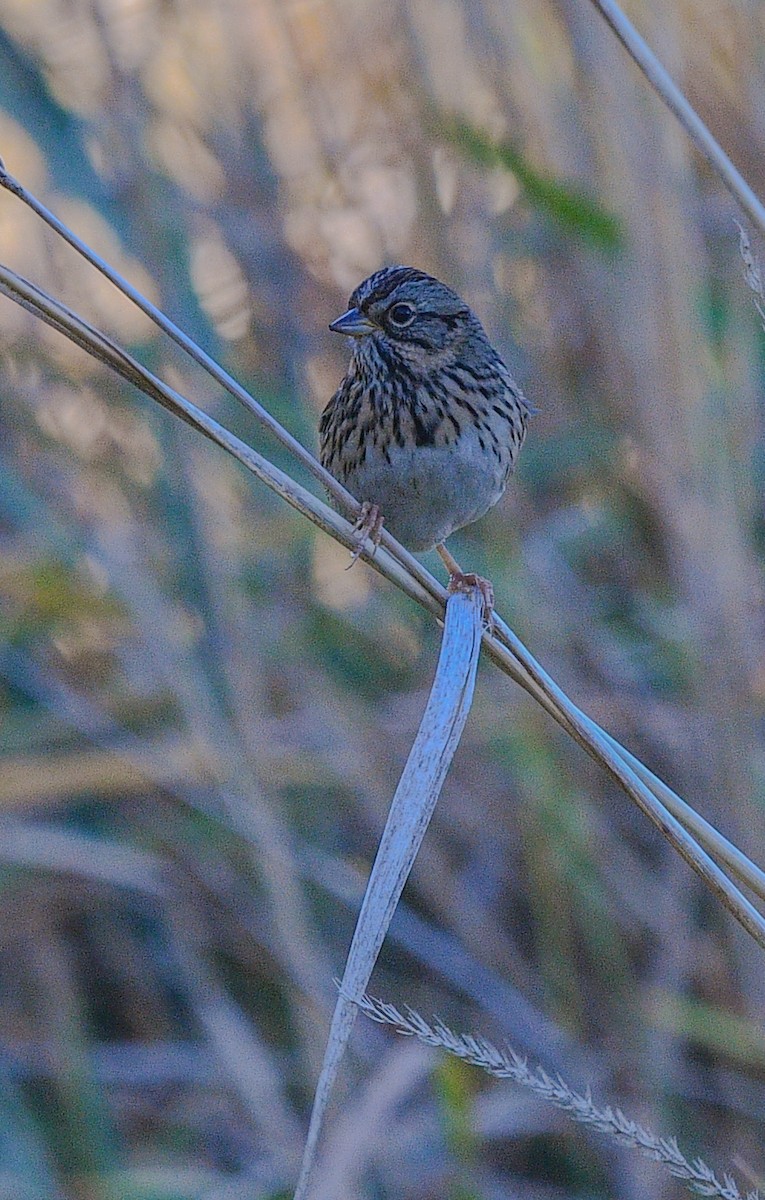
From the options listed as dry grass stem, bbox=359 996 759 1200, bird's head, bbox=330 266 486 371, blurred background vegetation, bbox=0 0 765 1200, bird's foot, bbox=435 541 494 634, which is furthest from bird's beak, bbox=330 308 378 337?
dry grass stem, bbox=359 996 759 1200

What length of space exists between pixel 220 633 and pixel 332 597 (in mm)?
354

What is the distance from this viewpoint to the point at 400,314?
2.38 m

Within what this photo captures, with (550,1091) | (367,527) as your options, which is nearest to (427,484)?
(367,527)

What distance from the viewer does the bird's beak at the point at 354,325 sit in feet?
7.67

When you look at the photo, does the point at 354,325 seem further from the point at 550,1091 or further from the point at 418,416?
the point at 550,1091

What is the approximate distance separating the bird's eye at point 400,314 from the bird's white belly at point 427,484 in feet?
0.70

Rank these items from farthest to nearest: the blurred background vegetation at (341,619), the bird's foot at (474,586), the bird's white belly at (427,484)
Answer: the blurred background vegetation at (341,619), the bird's white belly at (427,484), the bird's foot at (474,586)

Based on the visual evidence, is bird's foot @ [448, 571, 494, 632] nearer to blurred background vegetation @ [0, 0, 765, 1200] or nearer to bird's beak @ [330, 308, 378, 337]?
bird's beak @ [330, 308, 378, 337]

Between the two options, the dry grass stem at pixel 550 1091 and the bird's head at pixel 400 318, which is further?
the bird's head at pixel 400 318

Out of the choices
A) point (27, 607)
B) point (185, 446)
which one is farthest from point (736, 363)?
point (27, 607)

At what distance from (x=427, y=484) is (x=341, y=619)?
961mm

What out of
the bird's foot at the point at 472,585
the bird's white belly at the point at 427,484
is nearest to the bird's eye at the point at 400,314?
the bird's white belly at the point at 427,484

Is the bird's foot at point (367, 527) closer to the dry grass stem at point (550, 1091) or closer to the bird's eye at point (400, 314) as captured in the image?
the bird's eye at point (400, 314)

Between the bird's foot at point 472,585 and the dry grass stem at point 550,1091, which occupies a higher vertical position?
the bird's foot at point 472,585
